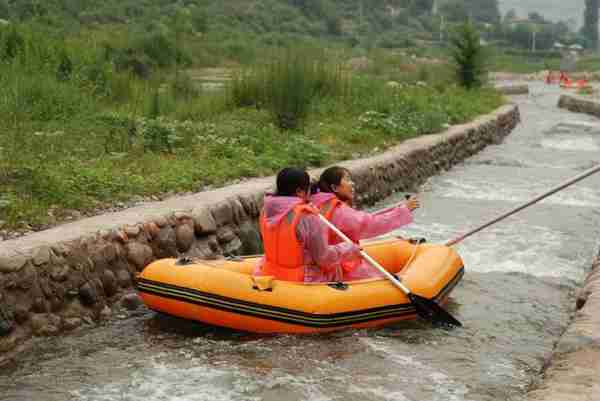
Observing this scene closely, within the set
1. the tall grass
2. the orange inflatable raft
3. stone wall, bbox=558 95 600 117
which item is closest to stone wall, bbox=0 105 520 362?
the orange inflatable raft

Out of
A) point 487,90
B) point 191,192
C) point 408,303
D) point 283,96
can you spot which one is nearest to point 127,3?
point 487,90

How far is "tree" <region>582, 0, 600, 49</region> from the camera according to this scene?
10006cm

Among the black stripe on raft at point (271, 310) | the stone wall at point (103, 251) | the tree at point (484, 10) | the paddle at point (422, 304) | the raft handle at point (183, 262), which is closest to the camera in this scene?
the stone wall at point (103, 251)

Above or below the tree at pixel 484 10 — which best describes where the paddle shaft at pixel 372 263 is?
below

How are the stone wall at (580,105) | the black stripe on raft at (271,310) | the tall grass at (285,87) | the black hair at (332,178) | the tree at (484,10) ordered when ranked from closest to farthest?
the black stripe on raft at (271,310) < the black hair at (332,178) < the tall grass at (285,87) < the stone wall at (580,105) < the tree at (484,10)

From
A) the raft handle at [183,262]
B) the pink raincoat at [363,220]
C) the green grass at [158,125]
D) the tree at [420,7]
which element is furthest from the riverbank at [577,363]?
the tree at [420,7]

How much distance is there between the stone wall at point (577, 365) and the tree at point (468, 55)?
15967 millimetres

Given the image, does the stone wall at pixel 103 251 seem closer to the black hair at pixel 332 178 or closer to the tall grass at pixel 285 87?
the black hair at pixel 332 178

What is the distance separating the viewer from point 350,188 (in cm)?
604

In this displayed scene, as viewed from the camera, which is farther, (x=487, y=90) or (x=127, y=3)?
(x=127, y=3)

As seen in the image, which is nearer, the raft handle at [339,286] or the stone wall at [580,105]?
the raft handle at [339,286]

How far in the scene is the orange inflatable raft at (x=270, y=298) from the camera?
210 inches

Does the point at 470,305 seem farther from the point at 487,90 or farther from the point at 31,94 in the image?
the point at 487,90

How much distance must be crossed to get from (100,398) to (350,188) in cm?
238
